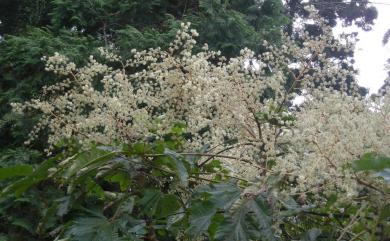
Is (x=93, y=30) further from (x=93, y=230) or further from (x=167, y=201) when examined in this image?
(x=93, y=230)

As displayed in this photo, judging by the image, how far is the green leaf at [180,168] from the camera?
1637mm

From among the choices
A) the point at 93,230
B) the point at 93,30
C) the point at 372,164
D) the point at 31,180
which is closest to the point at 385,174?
the point at 372,164

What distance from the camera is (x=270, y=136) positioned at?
189cm

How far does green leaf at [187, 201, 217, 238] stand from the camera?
151 cm

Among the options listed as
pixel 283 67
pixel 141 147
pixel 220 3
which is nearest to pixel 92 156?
pixel 141 147

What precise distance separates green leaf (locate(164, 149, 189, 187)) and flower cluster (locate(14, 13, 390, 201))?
0.24 meters

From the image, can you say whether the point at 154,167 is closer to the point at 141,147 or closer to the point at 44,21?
the point at 141,147

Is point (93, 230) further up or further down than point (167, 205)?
further down

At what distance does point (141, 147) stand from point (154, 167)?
0.34 ft

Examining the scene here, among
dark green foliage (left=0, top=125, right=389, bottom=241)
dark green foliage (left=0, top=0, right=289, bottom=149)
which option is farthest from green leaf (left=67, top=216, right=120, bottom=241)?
dark green foliage (left=0, top=0, right=289, bottom=149)

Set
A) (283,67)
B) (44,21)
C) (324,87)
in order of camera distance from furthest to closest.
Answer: (44,21)
(283,67)
(324,87)

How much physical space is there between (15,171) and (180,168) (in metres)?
0.58

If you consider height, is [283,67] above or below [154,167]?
above

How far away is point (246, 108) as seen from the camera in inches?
77.7
